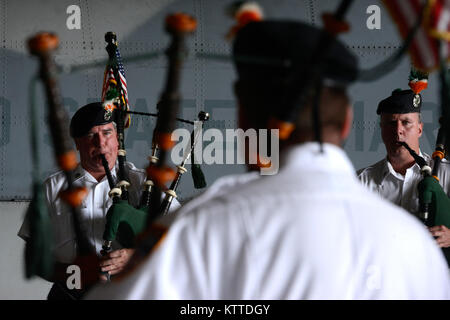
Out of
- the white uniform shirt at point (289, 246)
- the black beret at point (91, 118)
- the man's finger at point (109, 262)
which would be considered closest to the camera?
the white uniform shirt at point (289, 246)

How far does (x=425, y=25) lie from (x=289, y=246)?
0.42 meters

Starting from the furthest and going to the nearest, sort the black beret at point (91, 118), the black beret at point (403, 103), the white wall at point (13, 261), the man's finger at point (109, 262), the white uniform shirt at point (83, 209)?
the white wall at point (13, 261)
the black beret at point (403, 103)
the black beret at point (91, 118)
the white uniform shirt at point (83, 209)
the man's finger at point (109, 262)

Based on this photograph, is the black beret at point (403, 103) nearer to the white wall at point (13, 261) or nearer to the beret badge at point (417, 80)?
the beret badge at point (417, 80)

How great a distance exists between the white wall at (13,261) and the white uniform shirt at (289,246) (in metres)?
2.93

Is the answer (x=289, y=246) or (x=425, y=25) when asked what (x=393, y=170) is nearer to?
(x=425, y=25)

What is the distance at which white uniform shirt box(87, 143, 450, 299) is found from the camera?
2.56ft

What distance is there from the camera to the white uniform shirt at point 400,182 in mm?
2912

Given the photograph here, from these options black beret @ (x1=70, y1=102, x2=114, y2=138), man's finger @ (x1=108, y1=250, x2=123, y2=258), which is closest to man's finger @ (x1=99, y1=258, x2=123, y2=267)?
man's finger @ (x1=108, y1=250, x2=123, y2=258)

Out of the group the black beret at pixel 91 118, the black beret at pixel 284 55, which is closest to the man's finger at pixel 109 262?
the black beret at pixel 91 118

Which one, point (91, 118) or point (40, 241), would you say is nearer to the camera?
point (40, 241)

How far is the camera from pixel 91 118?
265 centimetres

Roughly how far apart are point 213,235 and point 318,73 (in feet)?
0.96

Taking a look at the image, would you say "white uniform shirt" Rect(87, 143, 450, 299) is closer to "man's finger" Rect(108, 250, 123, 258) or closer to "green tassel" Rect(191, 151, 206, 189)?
"man's finger" Rect(108, 250, 123, 258)

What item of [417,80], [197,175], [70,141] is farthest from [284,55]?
[417,80]
